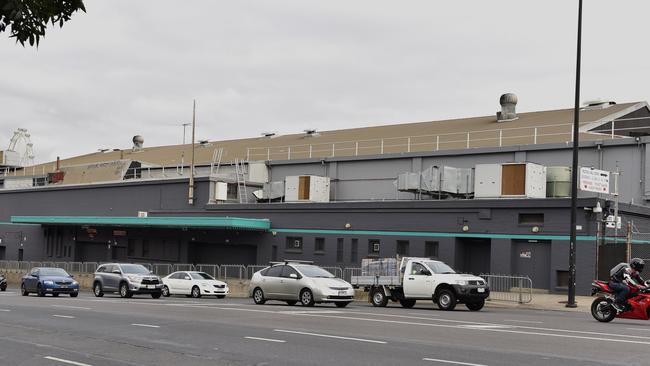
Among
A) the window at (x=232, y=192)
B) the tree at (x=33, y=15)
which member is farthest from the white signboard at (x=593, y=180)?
the tree at (x=33, y=15)

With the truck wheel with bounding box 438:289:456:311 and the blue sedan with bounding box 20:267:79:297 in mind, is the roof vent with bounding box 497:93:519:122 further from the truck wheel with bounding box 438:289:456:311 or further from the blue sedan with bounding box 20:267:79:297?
the blue sedan with bounding box 20:267:79:297

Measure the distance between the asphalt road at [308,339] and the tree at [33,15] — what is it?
6.50 metres

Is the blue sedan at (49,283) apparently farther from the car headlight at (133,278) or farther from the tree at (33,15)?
the tree at (33,15)

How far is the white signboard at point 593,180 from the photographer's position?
32.6m

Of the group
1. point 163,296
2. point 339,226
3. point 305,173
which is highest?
point 305,173

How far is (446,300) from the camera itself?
1010 inches

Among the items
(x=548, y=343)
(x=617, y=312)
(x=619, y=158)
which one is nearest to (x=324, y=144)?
(x=619, y=158)

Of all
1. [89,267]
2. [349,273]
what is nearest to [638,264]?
[349,273]

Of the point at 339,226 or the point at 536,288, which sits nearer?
the point at 536,288

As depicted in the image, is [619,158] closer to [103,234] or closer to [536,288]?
[536,288]

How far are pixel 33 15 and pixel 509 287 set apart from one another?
28.5 metres

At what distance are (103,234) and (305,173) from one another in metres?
17.9

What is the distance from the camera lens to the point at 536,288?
115 feet

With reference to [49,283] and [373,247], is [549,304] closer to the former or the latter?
[373,247]
